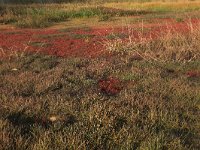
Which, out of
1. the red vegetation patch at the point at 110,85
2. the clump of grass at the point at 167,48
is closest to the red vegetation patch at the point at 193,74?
the clump of grass at the point at 167,48

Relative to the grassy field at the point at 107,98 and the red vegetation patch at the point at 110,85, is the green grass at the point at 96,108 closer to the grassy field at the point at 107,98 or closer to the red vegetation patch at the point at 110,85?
the grassy field at the point at 107,98

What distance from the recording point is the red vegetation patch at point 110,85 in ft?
30.1

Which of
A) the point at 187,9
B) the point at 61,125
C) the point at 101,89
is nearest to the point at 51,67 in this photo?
the point at 101,89

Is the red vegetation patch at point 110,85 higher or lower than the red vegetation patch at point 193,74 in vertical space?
higher

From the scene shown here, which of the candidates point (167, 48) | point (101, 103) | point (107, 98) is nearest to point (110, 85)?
point (107, 98)

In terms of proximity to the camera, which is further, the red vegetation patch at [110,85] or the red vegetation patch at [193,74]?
the red vegetation patch at [193,74]

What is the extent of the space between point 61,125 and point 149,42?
8.05 m

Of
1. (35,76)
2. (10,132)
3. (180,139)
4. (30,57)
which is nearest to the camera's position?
(10,132)

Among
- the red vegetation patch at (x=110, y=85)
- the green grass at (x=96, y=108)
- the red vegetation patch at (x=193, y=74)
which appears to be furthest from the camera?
the red vegetation patch at (x=193, y=74)

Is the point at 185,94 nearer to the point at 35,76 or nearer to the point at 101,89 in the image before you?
the point at 101,89

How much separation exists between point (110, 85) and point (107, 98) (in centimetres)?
143

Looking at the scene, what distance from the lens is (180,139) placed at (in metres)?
6.32

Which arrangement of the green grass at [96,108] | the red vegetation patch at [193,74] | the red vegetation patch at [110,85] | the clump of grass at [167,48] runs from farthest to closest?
1. the clump of grass at [167,48]
2. the red vegetation patch at [193,74]
3. the red vegetation patch at [110,85]
4. the green grass at [96,108]

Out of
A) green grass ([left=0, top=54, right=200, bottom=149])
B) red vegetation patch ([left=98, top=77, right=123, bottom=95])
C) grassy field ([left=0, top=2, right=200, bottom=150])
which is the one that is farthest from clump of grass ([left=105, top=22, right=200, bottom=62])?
red vegetation patch ([left=98, top=77, right=123, bottom=95])
